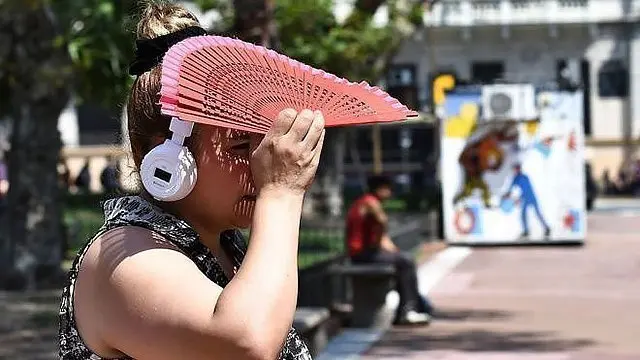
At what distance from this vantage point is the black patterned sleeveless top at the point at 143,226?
2.09 m

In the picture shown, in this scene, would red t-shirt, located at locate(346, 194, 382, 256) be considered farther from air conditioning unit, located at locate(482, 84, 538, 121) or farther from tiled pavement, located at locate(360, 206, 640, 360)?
air conditioning unit, located at locate(482, 84, 538, 121)

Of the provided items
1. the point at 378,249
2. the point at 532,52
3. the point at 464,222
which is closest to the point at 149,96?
the point at 378,249

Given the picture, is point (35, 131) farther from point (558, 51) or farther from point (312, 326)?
point (558, 51)

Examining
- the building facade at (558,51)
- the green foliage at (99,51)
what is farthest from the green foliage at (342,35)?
the building facade at (558,51)

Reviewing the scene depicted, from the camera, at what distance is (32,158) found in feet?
47.4

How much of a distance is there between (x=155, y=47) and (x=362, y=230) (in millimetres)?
9970

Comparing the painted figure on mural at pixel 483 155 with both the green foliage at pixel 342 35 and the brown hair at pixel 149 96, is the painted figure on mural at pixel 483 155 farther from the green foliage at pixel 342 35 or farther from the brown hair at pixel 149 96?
the brown hair at pixel 149 96

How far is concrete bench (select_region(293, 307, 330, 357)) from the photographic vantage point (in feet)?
29.7

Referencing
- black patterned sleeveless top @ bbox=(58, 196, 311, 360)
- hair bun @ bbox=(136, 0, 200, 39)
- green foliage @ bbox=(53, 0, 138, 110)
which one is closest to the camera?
black patterned sleeveless top @ bbox=(58, 196, 311, 360)

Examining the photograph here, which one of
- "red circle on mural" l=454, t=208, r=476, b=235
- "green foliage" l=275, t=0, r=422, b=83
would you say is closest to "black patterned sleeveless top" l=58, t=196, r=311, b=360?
"green foliage" l=275, t=0, r=422, b=83

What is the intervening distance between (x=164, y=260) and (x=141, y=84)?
34 cm

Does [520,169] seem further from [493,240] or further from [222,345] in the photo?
[222,345]

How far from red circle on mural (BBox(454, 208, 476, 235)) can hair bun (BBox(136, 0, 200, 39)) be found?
791 inches

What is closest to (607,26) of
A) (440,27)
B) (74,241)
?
(440,27)
